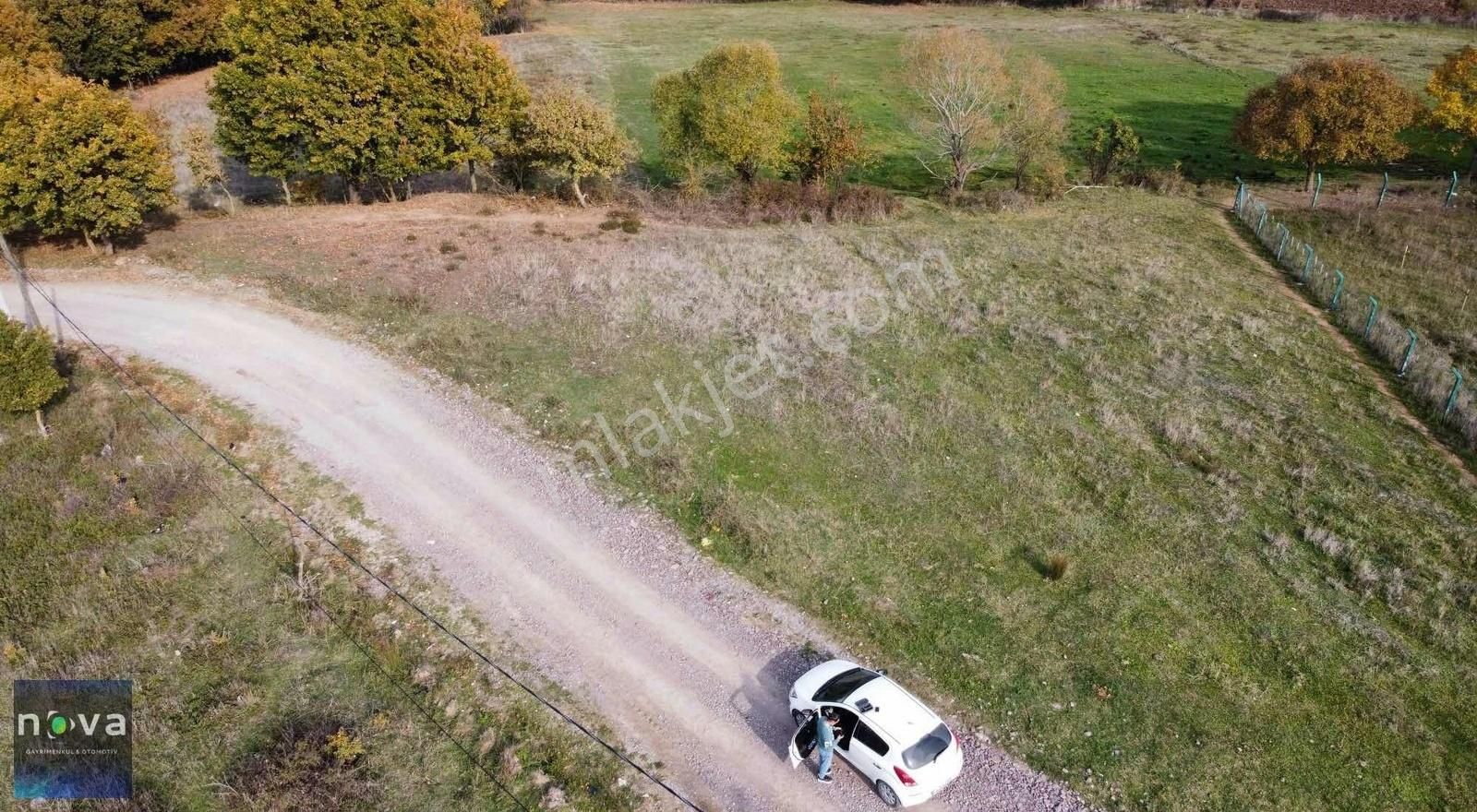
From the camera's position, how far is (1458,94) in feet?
157

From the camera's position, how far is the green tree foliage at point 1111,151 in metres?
52.1

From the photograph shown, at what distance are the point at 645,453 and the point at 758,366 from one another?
23.2 ft

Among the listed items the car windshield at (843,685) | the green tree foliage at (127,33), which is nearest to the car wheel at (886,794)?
the car windshield at (843,685)

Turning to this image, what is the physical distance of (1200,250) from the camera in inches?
1690

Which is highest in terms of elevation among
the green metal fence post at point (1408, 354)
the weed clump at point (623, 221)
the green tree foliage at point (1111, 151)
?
the green tree foliage at point (1111, 151)

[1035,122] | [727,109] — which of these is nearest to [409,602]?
[727,109]

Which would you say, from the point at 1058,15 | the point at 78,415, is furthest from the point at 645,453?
the point at 1058,15

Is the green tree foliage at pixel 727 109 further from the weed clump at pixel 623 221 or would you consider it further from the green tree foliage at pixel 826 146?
the weed clump at pixel 623 221

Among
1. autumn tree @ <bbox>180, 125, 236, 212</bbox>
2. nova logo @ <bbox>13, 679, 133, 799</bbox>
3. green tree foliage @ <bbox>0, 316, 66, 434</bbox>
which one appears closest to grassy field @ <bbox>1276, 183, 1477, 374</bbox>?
nova logo @ <bbox>13, 679, 133, 799</bbox>

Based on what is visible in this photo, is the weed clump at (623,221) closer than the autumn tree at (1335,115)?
Yes

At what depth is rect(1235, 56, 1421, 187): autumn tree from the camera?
4741cm

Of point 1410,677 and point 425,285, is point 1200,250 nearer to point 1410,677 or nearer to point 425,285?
point 1410,677

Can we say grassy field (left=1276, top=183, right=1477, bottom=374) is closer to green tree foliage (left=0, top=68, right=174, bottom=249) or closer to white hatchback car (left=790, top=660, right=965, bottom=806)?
white hatchback car (left=790, top=660, right=965, bottom=806)

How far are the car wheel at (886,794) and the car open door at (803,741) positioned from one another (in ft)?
5.08
